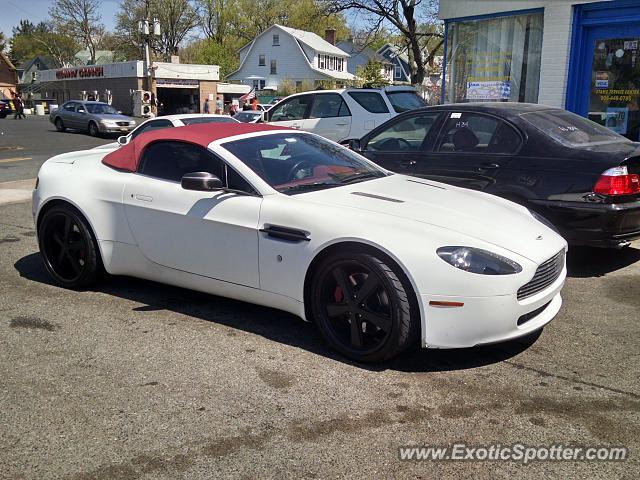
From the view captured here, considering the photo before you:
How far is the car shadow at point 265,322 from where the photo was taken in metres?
3.89

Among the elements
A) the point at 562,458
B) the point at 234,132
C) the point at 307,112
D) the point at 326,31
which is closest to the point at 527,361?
the point at 562,458

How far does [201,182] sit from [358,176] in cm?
126

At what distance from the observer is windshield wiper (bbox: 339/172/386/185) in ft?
15.3

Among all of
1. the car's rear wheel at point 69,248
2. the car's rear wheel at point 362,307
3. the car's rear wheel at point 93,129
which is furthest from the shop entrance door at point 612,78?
the car's rear wheel at point 93,129

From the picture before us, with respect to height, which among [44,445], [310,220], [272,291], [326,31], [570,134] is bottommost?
[44,445]

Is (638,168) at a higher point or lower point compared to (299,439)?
higher

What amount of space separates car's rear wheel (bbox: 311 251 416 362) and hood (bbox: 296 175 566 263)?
41 cm

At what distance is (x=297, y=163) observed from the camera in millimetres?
4668

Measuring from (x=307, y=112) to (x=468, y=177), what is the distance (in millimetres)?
6166

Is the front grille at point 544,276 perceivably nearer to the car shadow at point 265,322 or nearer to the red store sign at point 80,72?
the car shadow at point 265,322

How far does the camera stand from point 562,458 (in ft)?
9.36

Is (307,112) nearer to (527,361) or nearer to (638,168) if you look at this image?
(638,168)

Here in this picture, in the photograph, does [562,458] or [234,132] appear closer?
[562,458]

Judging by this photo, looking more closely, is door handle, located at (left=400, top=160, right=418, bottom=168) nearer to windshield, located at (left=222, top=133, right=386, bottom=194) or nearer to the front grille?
windshield, located at (left=222, top=133, right=386, bottom=194)
